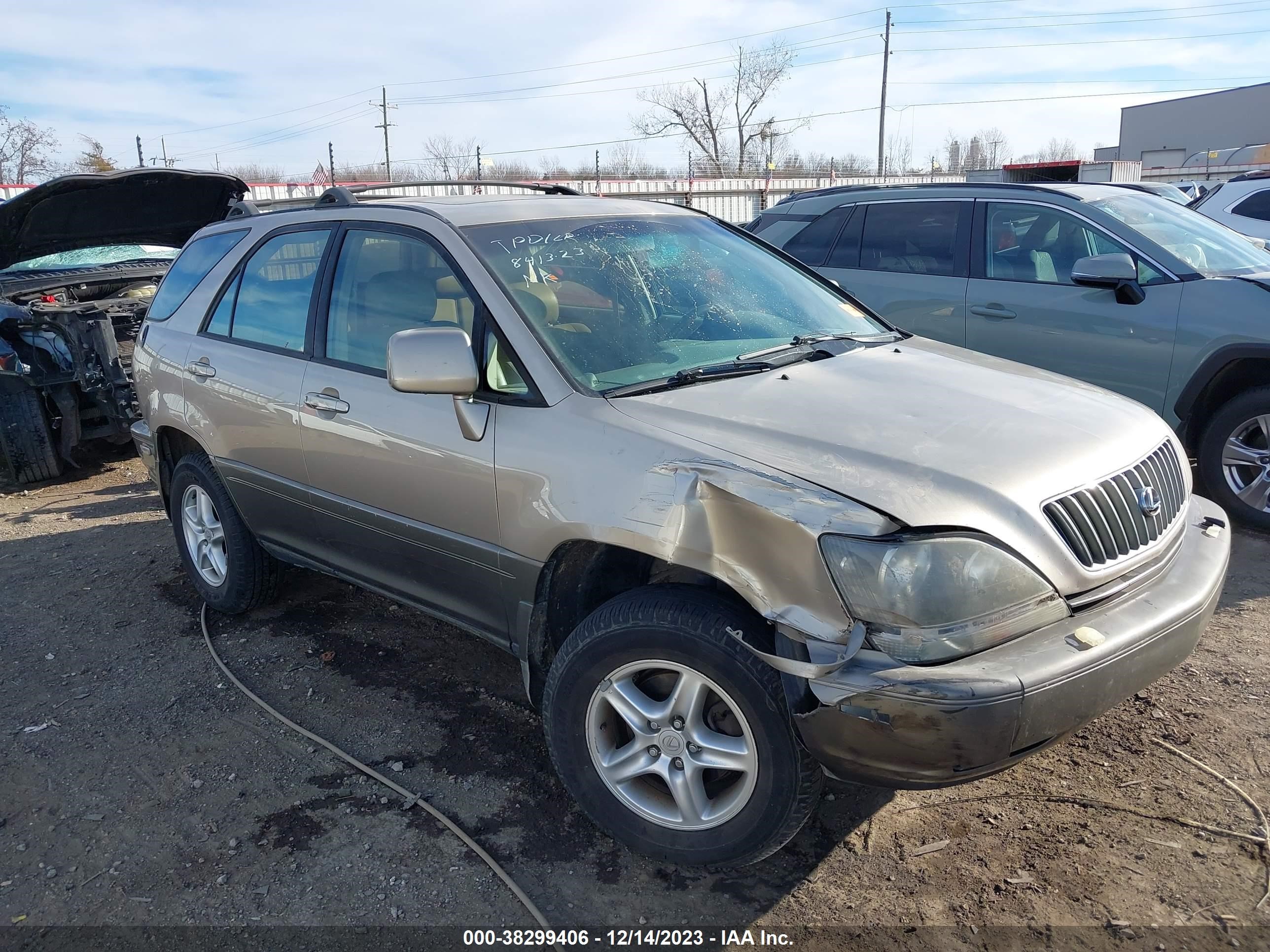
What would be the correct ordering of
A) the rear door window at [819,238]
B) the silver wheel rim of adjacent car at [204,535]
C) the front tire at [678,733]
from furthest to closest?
the rear door window at [819,238], the silver wheel rim of adjacent car at [204,535], the front tire at [678,733]

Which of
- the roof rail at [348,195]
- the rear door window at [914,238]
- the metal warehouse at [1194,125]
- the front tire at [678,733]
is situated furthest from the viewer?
the metal warehouse at [1194,125]

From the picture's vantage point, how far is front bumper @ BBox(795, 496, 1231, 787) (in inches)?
83.7

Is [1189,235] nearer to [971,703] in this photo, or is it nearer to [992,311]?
[992,311]

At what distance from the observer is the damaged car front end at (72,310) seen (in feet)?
22.5

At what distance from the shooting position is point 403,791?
3.11 metres

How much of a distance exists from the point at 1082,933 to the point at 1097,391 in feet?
5.67

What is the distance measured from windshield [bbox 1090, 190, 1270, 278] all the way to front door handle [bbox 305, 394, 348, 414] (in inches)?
180

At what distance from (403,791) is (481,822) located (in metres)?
0.34

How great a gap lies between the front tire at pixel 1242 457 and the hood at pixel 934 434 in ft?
7.73

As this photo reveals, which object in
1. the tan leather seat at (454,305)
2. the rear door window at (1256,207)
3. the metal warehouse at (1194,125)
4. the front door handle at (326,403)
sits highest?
the metal warehouse at (1194,125)

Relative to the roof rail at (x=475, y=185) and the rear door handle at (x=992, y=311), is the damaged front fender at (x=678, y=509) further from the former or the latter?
the rear door handle at (x=992, y=311)

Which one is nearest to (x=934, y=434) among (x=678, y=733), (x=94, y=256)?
(x=678, y=733)

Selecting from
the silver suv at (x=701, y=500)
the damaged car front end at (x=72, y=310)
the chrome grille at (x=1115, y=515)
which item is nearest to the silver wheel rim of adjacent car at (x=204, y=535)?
the silver suv at (x=701, y=500)

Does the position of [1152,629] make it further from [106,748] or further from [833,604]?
[106,748]
